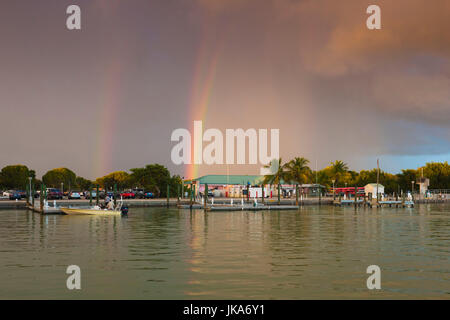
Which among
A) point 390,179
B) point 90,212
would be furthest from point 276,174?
point 90,212

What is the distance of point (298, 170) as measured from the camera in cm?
14162

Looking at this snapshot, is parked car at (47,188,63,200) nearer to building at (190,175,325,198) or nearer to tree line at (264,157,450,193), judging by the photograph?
building at (190,175,325,198)

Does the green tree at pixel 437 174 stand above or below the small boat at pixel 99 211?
above

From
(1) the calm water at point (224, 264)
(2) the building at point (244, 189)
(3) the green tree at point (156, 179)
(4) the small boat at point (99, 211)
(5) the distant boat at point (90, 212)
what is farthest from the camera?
(3) the green tree at point (156, 179)

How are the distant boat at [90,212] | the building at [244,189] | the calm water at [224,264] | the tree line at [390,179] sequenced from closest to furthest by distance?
1. the calm water at [224,264]
2. the distant boat at [90,212]
3. the building at [244,189]
4. the tree line at [390,179]

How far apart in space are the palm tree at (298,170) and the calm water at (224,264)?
102 m

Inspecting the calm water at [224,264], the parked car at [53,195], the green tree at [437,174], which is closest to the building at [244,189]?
the parked car at [53,195]

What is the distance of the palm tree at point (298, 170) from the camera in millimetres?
141887

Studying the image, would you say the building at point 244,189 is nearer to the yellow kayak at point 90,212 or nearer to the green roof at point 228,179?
the green roof at point 228,179

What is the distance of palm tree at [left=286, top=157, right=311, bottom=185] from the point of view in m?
142

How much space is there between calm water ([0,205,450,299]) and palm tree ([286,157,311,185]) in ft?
334

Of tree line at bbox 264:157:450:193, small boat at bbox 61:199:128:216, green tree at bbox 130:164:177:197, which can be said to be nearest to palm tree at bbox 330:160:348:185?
tree line at bbox 264:157:450:193
